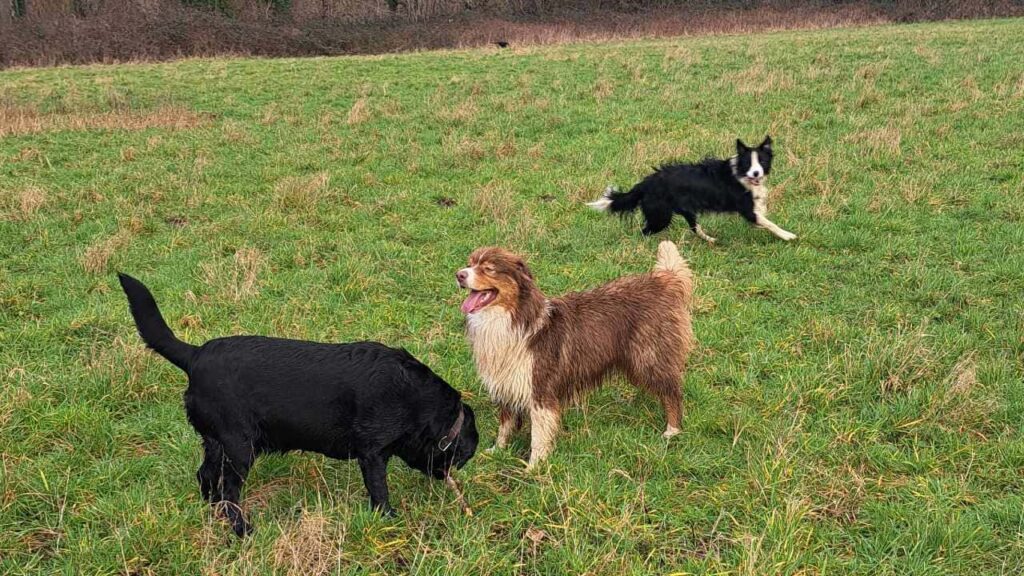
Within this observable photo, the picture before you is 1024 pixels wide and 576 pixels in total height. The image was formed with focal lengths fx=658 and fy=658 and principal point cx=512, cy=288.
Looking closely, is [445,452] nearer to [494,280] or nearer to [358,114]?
[494,280]

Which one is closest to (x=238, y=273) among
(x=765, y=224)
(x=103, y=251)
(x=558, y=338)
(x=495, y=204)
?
(x=103, y=251)

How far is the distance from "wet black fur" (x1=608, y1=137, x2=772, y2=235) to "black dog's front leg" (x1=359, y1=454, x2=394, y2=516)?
17.4ft

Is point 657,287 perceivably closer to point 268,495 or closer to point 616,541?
point 616,541

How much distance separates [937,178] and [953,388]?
574 cm

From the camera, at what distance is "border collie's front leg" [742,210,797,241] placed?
7.34m

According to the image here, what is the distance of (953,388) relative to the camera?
13.6ft

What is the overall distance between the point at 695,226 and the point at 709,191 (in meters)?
0.44

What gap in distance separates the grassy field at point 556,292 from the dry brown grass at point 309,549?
16 mm

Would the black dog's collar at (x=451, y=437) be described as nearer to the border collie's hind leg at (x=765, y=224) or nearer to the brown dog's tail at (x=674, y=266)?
the brown dog's tail at (x=674, y=266)

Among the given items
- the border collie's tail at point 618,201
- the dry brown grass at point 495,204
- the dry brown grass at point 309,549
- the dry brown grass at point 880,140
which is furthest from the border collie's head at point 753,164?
the dry brown grass at point 309,549

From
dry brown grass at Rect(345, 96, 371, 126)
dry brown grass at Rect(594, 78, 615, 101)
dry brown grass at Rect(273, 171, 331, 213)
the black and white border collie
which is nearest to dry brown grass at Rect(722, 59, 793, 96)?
dry brown grass at Rect(594, 78, 615, 101)

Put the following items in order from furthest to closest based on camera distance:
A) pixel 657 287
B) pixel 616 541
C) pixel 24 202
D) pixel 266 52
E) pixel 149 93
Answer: pixel 266 52
pixel 149 93
pixel 24 202
pixel 657 287
pixel 616 541

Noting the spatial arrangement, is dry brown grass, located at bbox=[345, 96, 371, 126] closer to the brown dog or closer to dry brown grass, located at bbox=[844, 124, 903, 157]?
dry brown grass, located at bbox=[844, 124, 903, 157]

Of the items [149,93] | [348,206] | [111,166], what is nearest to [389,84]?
[149,93]
